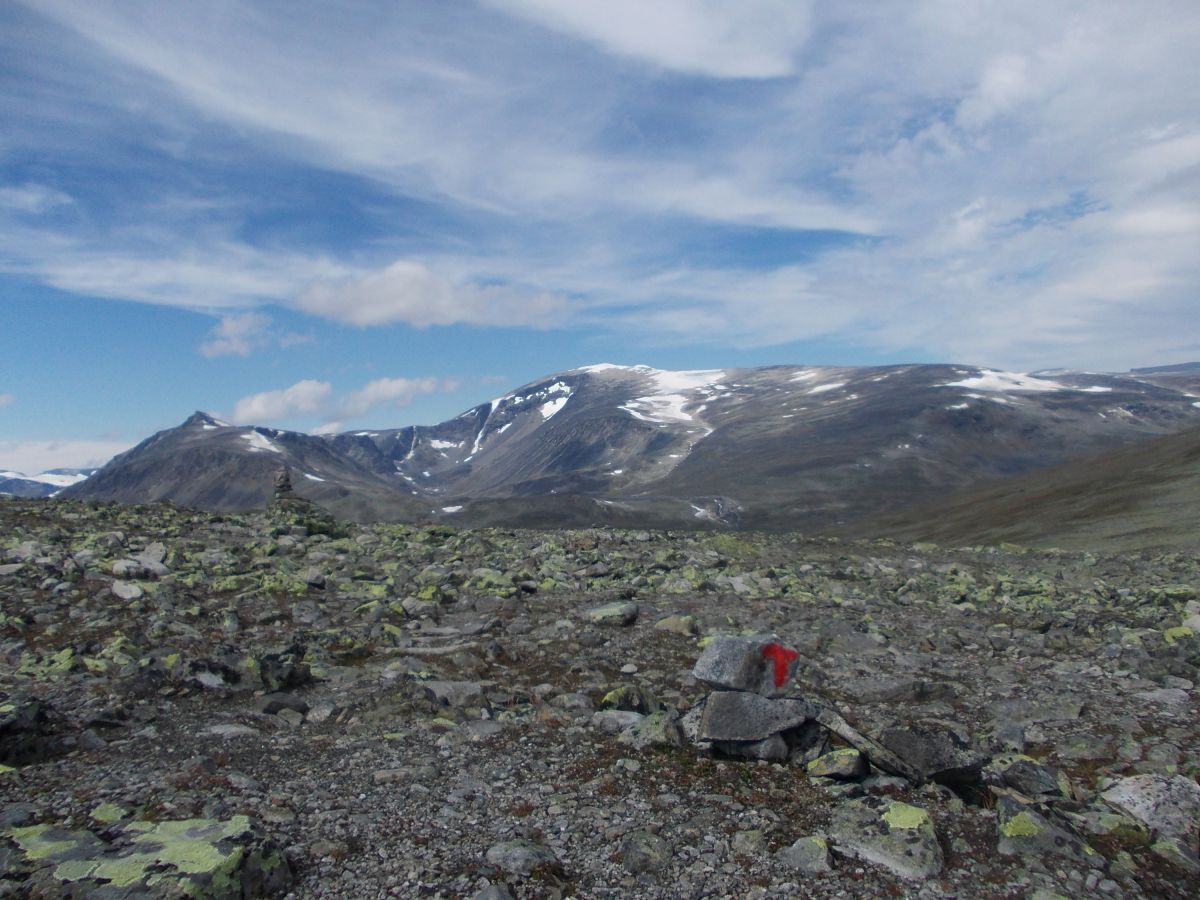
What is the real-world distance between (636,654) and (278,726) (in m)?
7.16

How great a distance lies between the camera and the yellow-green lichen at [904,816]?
8.19 metres

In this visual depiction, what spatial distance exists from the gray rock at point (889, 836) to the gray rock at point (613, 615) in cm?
923

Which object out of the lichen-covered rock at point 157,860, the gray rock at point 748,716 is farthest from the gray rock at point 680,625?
the lichen-covered rock at point 157,860

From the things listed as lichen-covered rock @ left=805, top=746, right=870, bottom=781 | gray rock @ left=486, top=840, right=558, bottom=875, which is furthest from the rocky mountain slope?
gray rock @ left=486, top=840, right=558, bottom=875

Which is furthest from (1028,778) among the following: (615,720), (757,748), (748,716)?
(615,720)

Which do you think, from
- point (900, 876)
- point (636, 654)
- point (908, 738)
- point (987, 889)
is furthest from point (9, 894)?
point (636, 654)

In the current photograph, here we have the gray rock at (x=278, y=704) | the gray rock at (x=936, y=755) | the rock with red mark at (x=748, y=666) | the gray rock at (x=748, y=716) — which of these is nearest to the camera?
the gray rock at (x=936, y=755)

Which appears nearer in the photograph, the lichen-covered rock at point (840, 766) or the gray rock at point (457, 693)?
the lichen-covered rock at point (840, 766)

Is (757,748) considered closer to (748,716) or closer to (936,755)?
(748,716)

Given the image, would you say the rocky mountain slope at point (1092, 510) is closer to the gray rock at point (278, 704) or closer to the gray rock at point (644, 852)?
the gray rock at point (644, 852)

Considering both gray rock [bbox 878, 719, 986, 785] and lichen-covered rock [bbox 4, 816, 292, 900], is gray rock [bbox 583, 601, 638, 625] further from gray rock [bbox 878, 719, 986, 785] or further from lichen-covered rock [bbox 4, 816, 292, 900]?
lichen-covered rock [bbox 4, 816, 292, 900]

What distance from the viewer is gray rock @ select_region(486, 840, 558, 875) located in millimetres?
7332

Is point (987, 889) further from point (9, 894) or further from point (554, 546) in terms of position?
point (554, 546)

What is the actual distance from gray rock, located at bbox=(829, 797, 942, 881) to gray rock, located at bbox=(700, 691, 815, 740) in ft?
5.24
